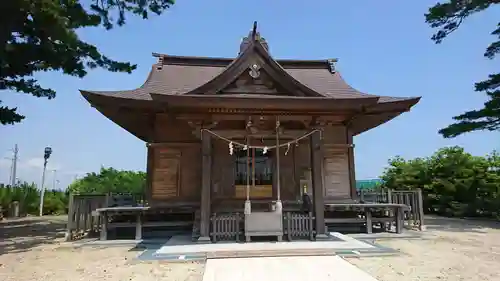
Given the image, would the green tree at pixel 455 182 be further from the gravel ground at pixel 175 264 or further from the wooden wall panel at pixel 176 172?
the wooden wall panel at pixel 176 172

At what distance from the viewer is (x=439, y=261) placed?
246 inches

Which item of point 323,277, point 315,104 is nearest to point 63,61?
point 315,104

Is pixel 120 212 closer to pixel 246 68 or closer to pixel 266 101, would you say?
pixel 266 101

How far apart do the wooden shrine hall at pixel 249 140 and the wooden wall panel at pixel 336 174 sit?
34mm

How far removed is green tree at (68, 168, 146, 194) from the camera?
23703 mm

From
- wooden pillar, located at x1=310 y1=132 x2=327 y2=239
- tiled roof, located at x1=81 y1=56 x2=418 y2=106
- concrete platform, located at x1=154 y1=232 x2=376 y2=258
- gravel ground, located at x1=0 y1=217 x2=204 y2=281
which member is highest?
tiled roof, located at x1=81 y1=56 x2=418 y2=106

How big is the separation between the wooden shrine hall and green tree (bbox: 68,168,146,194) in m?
12.7

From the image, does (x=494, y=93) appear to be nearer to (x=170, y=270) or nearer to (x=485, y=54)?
(x=485, y=54)

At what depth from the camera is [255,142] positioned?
32.8 feet

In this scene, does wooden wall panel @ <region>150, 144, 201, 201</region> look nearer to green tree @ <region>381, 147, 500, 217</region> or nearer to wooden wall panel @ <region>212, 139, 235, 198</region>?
wooden wall panel @ <region>212, 139, 235, 198</region>

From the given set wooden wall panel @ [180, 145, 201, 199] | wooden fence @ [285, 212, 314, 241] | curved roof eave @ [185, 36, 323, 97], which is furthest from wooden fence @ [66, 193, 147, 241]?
wooden fence @ [285, 212, 314, 241]

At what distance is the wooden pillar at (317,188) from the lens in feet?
26.8

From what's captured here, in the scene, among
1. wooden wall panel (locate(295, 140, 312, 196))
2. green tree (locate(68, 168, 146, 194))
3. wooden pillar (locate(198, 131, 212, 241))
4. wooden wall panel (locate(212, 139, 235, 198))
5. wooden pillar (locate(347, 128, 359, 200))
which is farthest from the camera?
green tree (locate(68, 168, 146, 194))

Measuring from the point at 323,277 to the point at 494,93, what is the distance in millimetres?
13298
